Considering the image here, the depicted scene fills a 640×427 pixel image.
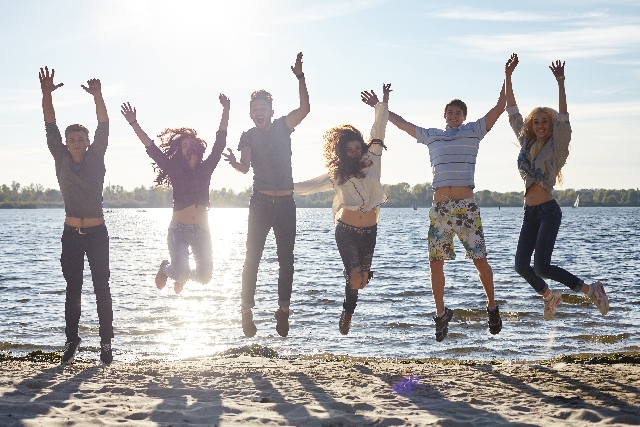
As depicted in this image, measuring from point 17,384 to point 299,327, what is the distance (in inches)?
465

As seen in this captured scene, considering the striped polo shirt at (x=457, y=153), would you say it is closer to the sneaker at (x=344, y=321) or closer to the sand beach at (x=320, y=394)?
the sneaker at (x=344, y=321)

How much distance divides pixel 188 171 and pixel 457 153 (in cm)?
350

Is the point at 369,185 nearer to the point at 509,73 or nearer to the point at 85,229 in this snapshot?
the point at 509,73

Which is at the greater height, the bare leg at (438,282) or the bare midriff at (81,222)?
the bare midriff at (81,222)

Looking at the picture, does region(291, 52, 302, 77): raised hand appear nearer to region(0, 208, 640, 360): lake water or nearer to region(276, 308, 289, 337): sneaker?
region(276, 308, 289, 337): sneaker

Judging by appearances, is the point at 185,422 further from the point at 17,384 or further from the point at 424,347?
the point at 424,347

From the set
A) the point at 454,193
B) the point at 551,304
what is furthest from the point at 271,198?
the point at 551,304

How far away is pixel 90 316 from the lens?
2081 cm

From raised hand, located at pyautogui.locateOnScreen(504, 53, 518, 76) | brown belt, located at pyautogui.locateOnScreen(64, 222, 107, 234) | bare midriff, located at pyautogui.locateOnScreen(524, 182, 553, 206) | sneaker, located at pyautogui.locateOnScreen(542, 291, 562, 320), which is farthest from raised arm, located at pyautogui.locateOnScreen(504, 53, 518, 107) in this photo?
brown belt, located at pyautogui.locateOnScreen(64, 222, 107, 234)

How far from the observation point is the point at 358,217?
8797mm

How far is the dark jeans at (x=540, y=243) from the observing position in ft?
27.9

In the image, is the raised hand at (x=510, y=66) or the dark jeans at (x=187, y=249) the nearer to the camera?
the raised hand at (x=510, y=66)

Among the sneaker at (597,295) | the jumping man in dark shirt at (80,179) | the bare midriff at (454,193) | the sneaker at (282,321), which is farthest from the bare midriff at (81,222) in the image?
the sneaker at (597,295)

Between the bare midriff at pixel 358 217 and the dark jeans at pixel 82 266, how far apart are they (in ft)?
9.91
